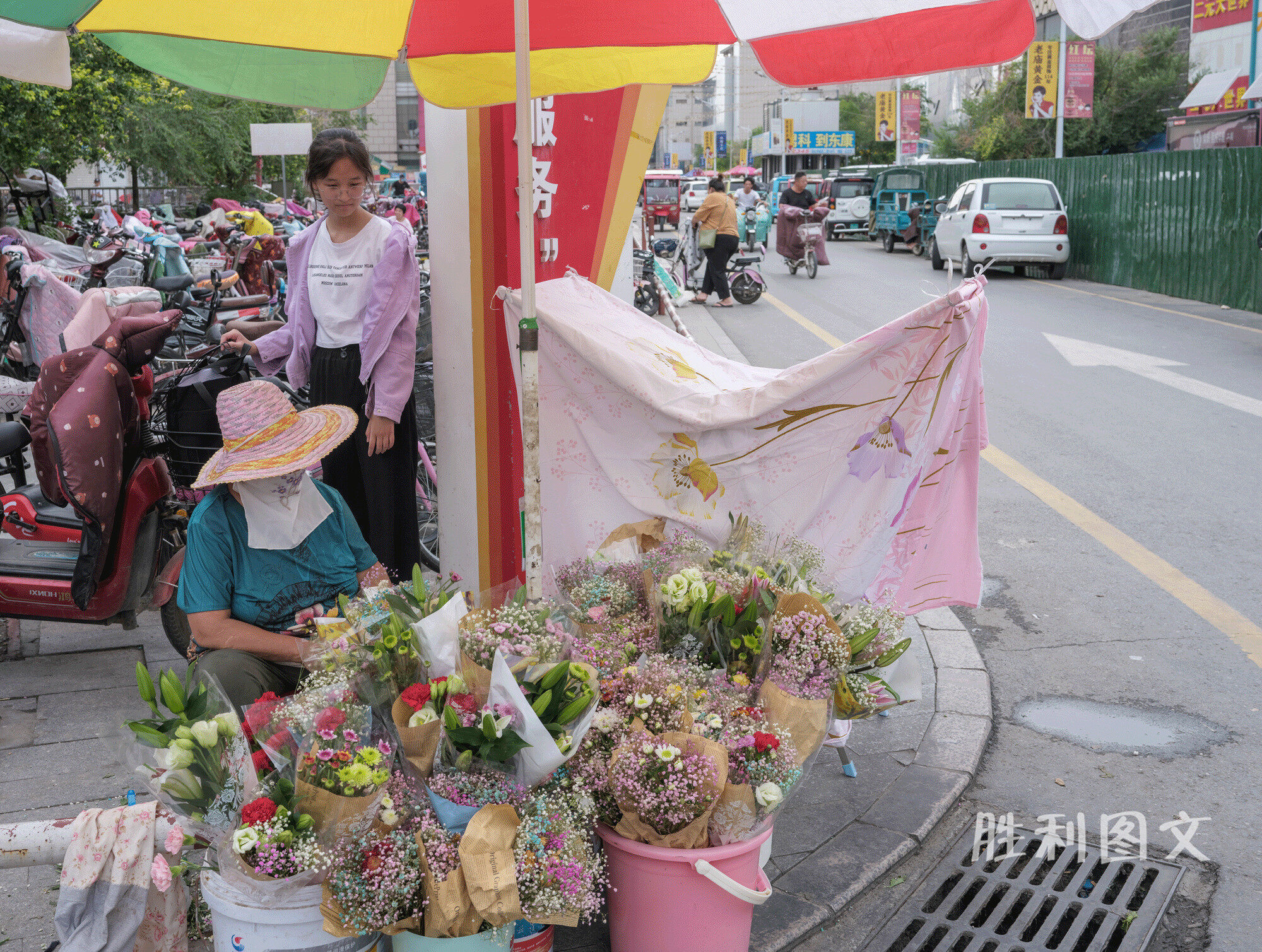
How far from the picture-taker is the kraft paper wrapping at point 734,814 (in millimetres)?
2549

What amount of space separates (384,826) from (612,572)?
1.14 metres

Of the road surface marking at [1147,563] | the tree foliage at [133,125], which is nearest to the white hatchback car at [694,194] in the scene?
the tree foliage at [133,125]

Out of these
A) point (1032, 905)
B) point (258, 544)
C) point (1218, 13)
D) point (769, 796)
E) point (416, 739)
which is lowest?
point (1032, 905)

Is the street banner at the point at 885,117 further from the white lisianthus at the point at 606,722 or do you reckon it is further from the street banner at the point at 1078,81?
the white lisianthus at the point at 606,722

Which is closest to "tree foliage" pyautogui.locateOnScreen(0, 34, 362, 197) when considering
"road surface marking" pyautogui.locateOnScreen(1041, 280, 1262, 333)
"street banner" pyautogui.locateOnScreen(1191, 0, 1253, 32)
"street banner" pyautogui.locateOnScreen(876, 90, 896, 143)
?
"road surface marking" pyautogui.locateOnScreen(1041, 280, 1262, 333)

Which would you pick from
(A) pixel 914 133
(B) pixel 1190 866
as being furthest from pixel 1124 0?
(A) pixel 914 133

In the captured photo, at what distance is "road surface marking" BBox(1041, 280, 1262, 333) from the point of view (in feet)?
44.9

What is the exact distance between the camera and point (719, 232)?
15.8m

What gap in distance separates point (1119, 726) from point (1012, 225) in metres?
16.1

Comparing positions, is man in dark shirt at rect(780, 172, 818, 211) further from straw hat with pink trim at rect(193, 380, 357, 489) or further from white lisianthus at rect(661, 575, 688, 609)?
white lisianthus at rect(661, 575, 688, 609)

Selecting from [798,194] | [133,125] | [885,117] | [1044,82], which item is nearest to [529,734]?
[798,194]

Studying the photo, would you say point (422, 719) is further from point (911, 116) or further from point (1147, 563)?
point (911, 116)

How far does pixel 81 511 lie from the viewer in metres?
4.10

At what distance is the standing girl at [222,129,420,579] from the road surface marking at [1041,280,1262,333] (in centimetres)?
1235
